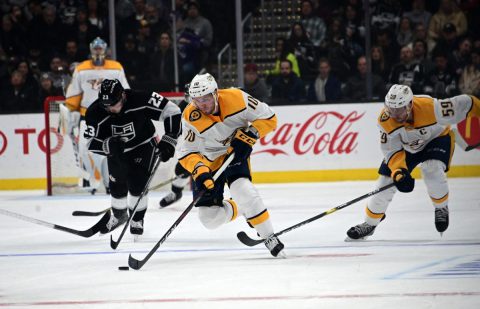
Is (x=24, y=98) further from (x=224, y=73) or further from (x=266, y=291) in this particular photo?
(x=266, y=291)

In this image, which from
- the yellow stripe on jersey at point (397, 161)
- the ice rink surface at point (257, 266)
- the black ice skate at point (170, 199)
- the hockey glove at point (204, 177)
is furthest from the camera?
the black ice skate at point (170, 199)

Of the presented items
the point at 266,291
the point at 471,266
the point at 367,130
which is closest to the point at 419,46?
the point at 367,130

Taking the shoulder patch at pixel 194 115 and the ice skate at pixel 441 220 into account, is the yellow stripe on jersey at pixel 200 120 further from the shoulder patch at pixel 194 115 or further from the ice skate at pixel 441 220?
the ice skate at pixel 441 220

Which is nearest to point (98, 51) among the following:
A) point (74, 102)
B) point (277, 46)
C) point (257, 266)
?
point (74, 102)

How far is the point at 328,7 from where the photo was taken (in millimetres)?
11977

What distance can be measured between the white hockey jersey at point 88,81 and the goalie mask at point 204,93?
4810 mm

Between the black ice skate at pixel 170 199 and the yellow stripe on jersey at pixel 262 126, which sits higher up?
the yellow stripe on jersey at pixel 262 126

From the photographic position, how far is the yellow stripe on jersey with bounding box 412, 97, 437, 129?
6.47 m

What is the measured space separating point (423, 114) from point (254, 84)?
5.41 meters

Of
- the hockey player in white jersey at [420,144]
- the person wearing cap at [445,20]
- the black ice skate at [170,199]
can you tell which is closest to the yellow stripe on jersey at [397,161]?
the hockey player in white jersey at [420,144]

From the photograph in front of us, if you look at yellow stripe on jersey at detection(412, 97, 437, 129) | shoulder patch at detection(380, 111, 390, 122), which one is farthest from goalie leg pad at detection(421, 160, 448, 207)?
shoulder patch at detection(380, 111, 390, 122)

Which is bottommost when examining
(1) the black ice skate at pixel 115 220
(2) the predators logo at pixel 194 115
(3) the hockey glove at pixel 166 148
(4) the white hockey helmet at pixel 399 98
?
(1) the black ice skate at pixel 115 220

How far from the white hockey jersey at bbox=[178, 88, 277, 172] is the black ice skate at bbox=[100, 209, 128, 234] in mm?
1343

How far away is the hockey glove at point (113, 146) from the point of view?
23.1 ft
